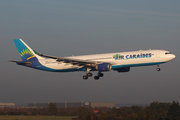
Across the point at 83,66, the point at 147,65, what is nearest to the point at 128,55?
the point at 147,65

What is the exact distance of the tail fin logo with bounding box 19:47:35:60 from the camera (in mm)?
65375

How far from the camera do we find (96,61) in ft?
185

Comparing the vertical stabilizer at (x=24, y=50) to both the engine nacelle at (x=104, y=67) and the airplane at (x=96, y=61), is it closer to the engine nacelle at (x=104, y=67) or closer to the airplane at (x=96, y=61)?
the airplane at (x=96, y=61)

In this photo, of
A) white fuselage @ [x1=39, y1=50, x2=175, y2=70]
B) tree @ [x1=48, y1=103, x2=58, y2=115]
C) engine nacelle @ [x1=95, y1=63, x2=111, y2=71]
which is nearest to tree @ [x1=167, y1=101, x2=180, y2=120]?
white fuselage @ [x1=39, y1=50, x2=175, y2=70]

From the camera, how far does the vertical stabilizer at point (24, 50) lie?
2571 inches

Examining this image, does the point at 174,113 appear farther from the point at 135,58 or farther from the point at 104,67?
the point at 104,67

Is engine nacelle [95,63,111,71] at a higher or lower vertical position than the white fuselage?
lower

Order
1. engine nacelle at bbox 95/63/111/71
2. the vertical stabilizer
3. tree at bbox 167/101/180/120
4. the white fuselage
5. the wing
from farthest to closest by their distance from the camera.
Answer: the vertical stabilizer < the wing < engine nacelle at bbox 95/63/111/71 < tree at bbox 167/101/180/120 < the white fuselage

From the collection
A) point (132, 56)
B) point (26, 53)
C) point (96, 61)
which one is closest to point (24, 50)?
point (26, 53)

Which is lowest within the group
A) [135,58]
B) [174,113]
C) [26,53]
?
[174,113]

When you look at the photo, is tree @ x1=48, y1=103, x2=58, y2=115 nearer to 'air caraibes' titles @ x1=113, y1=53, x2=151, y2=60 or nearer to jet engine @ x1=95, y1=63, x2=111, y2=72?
jet engine @ x1=95, y1=63, x2=111, y2=72

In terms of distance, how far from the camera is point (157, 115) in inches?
2034

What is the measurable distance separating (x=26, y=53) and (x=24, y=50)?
1.20 m

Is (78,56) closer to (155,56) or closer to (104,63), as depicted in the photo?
(104,63)
